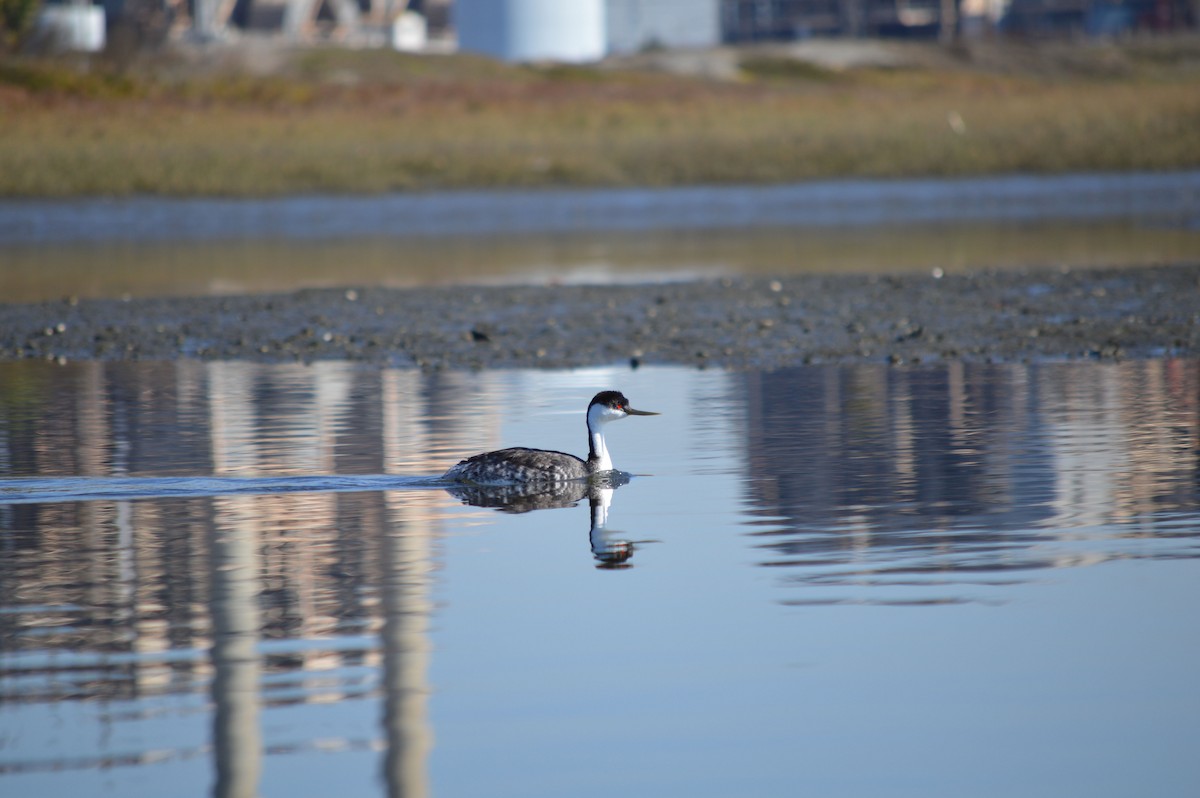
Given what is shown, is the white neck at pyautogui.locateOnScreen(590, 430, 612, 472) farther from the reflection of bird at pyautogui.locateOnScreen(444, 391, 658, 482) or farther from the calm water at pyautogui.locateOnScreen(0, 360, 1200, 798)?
the calm water at pyautogui.locateOnScreen(0, 360, 1200, 798)

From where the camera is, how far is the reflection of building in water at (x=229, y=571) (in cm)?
663

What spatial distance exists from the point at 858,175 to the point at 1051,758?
32583mm

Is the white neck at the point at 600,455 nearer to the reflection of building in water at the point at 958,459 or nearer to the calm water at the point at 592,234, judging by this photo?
the reflection of building in water at the point at 958,459

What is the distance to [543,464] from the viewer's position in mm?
10359

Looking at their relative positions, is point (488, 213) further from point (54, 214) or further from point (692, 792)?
point (692, 792)

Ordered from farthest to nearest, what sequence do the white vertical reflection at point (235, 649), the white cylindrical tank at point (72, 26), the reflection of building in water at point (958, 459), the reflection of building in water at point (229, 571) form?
the white cylindrical tank at point (72, 26)
the reflection of building in water at point (958, 459)
the reflection of building in water at point (229, 571)
the white vertical reflection at point (235, 649)

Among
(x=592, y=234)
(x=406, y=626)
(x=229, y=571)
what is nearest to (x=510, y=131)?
(x=592, y=234)

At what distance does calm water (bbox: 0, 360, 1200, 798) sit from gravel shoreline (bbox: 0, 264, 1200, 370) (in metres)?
3.43

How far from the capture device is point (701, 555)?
342 inches

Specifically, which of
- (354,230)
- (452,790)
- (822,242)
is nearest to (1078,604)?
(452,790)

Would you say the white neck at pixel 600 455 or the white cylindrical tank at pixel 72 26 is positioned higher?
the white cylindrical tank at pixel 72 26

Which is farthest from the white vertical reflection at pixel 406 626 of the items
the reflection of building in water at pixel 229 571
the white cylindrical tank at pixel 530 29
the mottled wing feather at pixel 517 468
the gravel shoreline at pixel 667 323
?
the white cylindrical tank at pixel 530 29

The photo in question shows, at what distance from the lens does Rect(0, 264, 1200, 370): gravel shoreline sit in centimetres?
1642

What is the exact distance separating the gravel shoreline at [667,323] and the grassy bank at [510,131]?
15325 mm
